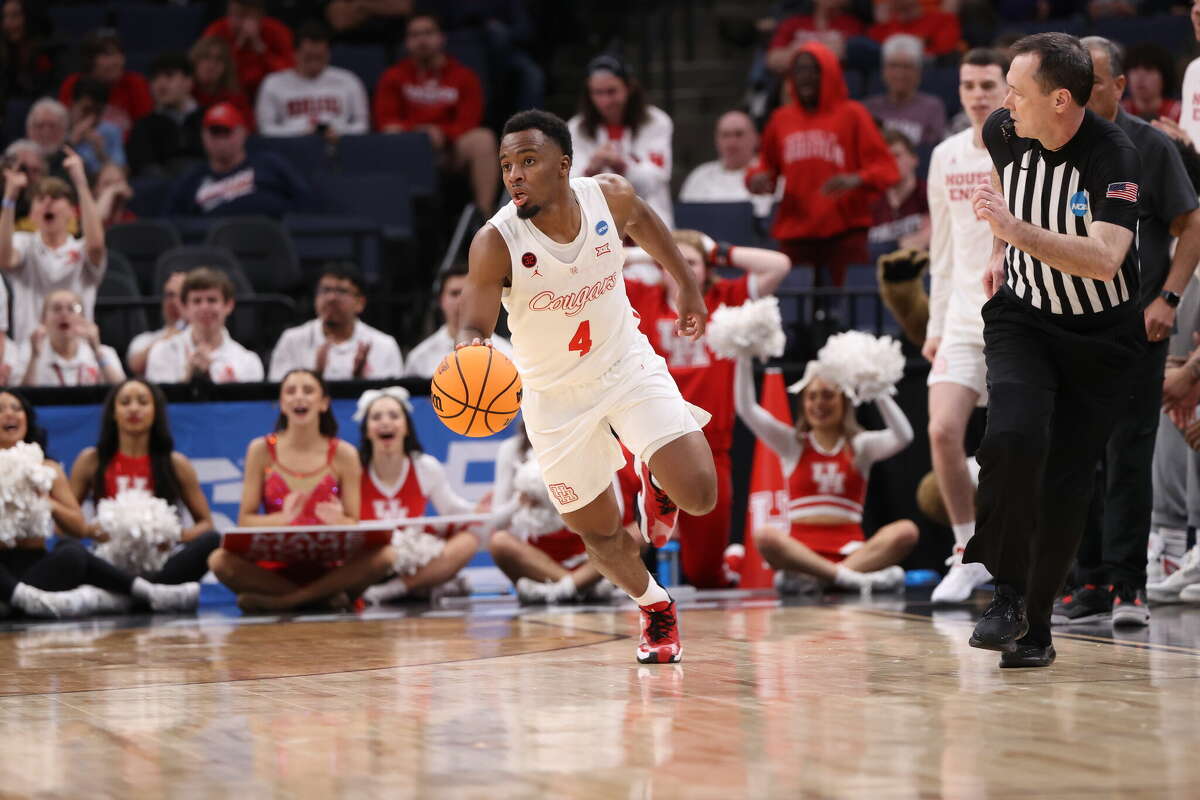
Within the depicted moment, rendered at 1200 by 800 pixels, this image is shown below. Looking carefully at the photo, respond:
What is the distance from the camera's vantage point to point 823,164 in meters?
10.6

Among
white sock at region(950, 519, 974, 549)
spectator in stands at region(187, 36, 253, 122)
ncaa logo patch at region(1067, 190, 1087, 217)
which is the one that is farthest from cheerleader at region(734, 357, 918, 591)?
spectator in stands at region(187, 36, 253, 122)

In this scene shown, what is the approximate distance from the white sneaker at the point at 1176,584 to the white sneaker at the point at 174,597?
467cm

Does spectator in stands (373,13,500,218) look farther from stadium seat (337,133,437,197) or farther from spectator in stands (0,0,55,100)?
spectator in stands (0,0,55,100)

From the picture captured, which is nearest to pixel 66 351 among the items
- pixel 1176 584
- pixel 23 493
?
pixel 23 493

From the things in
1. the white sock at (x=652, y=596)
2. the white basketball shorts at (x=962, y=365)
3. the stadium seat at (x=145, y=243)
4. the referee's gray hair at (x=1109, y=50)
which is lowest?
the white sock at (x=652, y=596)

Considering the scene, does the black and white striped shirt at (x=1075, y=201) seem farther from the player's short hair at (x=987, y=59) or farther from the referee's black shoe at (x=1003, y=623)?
the player's short hair at (x=987, y=59)

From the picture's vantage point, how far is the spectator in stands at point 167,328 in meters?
9.77

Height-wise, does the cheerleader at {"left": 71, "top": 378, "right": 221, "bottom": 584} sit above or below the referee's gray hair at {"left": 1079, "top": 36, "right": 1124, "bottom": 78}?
A: below

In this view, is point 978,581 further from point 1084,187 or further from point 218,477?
point 218,477

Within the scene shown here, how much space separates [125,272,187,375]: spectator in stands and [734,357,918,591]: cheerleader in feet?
11.4

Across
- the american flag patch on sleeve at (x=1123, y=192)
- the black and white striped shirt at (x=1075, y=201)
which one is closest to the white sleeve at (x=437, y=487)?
the black and white striped shirt at (x=1075, y=201)

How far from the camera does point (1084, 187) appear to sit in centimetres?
520

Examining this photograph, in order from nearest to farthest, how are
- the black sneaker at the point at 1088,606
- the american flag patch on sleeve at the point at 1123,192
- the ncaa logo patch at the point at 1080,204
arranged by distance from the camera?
the american flag patch on sleeve at the point at 1123,192
the ncaa logo patch at the point at 1080,204
the black sneaker at the point at 1088,606

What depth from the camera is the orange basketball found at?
509cm
